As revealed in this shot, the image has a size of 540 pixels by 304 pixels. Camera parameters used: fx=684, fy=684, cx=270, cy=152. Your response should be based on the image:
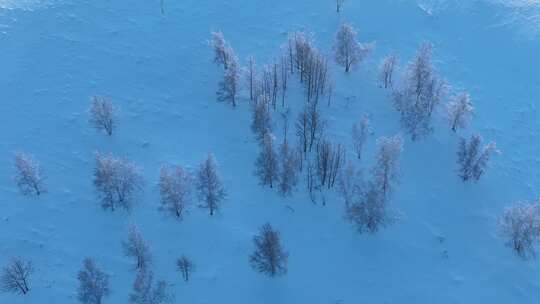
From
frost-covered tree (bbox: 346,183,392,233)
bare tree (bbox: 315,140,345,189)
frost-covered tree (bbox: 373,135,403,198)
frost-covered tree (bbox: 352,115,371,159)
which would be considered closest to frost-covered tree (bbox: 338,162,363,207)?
frost-covered tree (bbox: 346,183,392,233)

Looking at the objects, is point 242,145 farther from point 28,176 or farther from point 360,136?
point 28,176

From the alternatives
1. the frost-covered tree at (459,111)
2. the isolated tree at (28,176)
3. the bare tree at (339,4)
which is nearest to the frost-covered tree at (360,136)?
the frost-covered tree at (459,111)

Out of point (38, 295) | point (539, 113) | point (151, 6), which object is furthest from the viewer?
point (151, 6)

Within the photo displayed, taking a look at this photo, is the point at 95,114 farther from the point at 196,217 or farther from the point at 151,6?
the point at 151,6

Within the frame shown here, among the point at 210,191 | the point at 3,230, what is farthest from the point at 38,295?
the point at 210,191

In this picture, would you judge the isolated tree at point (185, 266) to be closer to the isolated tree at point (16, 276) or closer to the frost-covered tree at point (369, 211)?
the isolated tree at point (16, 276)

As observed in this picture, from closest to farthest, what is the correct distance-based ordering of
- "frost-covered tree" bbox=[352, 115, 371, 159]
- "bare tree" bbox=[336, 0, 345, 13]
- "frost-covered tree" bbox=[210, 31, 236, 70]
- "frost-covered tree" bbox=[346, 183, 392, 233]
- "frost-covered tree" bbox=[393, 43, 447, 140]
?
"frost-covered tree" bbox=[346, 183, 392, 233] < "frost-covered tree" bbox=[352, 115, 371, 159] < "frost-covered tree" bbox=[393, 43, 447, 140] < "frost-covered tree" bbox=[210, 31, 236, 70] < "bare tree" bbox=[336, 0, 345, 13]

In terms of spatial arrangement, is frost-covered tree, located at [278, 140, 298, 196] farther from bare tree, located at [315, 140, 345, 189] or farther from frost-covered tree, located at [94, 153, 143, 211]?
frost-covered tree, located at [94, 153, 143, 211]

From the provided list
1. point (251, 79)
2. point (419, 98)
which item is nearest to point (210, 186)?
point (251, 79)
